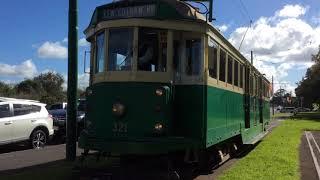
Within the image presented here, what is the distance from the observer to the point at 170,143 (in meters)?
10.2

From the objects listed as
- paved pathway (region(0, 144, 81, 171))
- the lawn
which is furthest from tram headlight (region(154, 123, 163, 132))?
paved pathway (region(0, 144, 81, 171))

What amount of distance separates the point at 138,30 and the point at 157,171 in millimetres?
2813

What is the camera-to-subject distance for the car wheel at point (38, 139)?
18562mm

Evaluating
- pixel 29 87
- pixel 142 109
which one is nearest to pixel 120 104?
pixel 142 109

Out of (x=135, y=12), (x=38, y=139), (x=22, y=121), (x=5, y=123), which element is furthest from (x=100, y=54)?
(x=38, y=139)

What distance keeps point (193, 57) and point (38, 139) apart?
9.43 metres

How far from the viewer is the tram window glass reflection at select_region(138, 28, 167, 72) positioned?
34.8 feet

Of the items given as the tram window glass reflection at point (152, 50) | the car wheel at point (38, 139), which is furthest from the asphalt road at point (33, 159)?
the tram window glass reflection at point (152, 50)

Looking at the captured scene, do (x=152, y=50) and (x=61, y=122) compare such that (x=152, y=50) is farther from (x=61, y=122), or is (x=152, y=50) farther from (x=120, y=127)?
(x=61, y=122)

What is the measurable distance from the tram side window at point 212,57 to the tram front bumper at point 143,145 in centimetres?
164

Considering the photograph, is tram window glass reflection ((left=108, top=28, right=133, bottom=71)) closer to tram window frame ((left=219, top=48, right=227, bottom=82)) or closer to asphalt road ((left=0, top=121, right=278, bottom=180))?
tram window frame ((left=219, top=48, right=227, bottom=82))

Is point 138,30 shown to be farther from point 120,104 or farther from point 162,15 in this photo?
point 120,104

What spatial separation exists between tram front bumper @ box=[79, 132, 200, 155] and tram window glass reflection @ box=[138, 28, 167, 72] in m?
1.37

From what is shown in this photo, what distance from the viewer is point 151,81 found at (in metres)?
10.5
